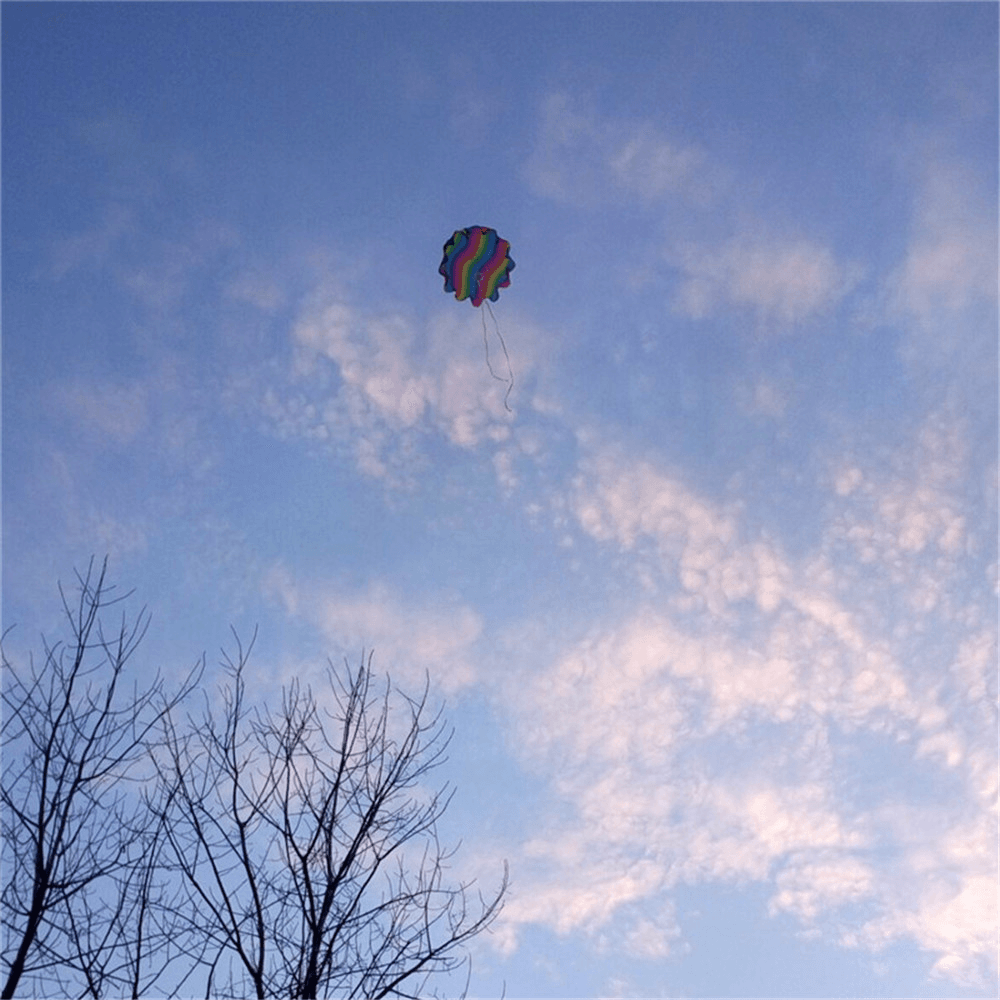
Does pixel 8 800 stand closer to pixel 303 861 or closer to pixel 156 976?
pixel 156 976

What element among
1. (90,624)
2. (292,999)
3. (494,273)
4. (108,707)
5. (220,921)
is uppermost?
(494,273)

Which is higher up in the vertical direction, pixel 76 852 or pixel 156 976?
pixel 76 852

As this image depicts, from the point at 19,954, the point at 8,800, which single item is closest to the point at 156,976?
the point at 19,954

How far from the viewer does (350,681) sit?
9203mm

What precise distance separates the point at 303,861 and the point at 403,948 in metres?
1.00

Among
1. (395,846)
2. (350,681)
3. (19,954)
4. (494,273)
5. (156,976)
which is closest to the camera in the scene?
(19,954)

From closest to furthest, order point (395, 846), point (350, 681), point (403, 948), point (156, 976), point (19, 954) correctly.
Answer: point (19, 954) < point (156, 976) < point (403, 948) < point (395, 846) < point (350, 681)

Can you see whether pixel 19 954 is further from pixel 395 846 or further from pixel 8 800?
pixel 395 846

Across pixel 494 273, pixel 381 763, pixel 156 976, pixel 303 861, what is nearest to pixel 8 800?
pixel 156 976

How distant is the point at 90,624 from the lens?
27.0 feet

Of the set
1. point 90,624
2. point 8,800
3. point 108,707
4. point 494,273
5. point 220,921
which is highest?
point 494,273

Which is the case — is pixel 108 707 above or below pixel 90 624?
below

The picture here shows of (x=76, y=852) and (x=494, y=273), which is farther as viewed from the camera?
(x=494, y=273)

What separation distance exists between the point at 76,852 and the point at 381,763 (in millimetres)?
2431
